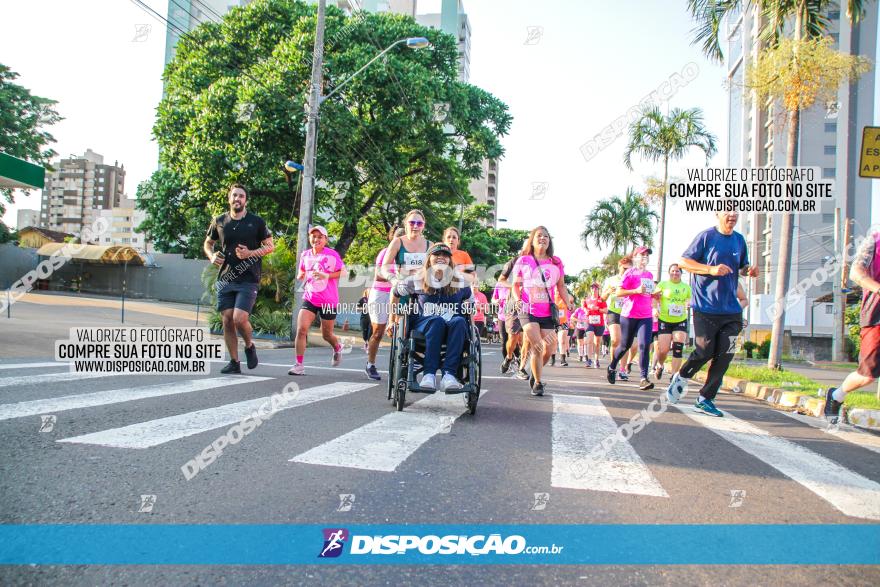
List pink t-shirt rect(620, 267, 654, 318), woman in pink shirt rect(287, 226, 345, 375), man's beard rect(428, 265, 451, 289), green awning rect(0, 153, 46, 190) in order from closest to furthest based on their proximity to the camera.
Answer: man's beard rect(428, 265, 451, 289) < woman in pink shirt rect(287, 226, 345, 375) < pink t-shirt rect(620, 267, 654, 318) < green awning rect(0, 153, 46, 190)

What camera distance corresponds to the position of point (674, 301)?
413 inches

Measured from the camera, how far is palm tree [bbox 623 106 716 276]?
27.4 meters

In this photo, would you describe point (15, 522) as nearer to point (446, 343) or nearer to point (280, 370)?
point (446, 343)

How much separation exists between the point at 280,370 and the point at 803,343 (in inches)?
1079

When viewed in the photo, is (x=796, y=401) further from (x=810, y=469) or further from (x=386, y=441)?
(x=386, y=441)

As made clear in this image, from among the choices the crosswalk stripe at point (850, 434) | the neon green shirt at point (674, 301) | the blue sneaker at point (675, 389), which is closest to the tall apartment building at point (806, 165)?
the neon green shirt at point (674, 301)

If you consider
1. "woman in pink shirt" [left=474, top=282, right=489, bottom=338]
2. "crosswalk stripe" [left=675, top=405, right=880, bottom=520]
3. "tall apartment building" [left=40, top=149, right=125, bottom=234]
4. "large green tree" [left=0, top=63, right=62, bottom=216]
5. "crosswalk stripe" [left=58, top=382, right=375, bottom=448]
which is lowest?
"crosswalk stripe" [left=675, top=405, right=880, bottom=520]

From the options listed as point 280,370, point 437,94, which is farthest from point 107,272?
point 280,370

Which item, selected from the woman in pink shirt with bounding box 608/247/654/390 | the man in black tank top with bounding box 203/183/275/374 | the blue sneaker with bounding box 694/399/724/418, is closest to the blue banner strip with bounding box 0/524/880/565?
the blue sneaker with bounding box 694/399/724/418

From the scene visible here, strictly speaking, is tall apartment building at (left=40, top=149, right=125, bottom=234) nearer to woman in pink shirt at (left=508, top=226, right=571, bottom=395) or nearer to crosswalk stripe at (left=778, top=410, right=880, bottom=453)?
woman in pink shirt at (left=508, top=226, right=571, bottom=395)

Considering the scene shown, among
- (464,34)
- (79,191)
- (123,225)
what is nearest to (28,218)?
(79,191)

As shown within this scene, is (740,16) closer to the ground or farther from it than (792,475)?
farther from it

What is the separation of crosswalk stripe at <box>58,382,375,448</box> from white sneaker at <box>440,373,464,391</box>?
1355mm

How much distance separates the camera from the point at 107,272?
4012 cm
